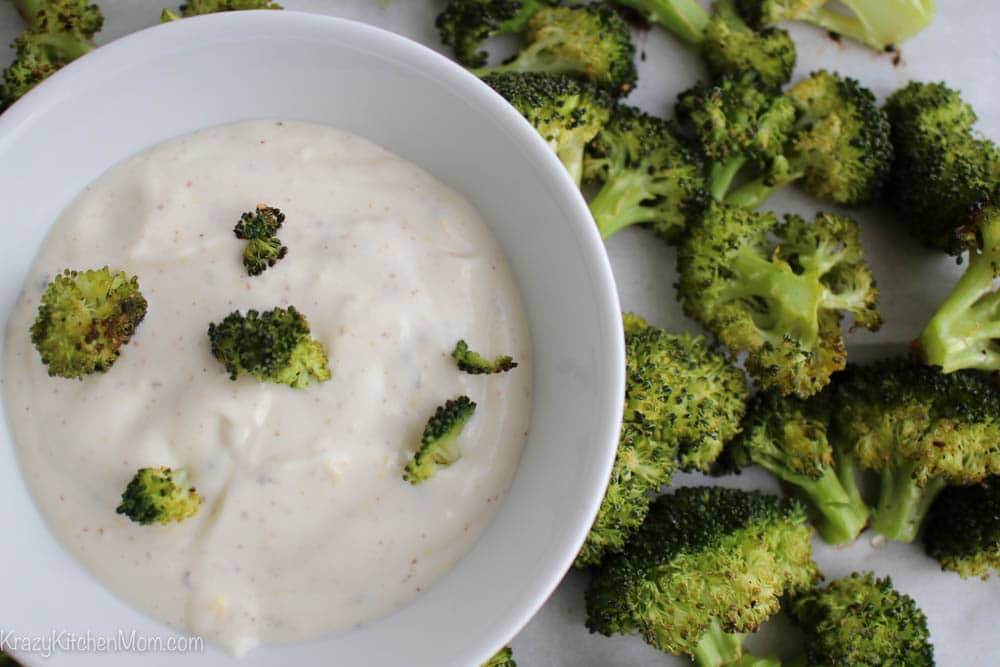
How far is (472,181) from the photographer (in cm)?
218

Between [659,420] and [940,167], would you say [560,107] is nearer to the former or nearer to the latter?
[659,420]

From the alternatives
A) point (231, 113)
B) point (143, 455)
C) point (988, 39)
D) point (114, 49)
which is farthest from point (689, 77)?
point (143, 455)

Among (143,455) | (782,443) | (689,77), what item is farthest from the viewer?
(689,77)

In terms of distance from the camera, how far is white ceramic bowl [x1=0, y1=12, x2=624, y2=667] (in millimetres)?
1979

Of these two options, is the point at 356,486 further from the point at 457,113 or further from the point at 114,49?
the point at 114,49

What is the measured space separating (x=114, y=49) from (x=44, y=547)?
3.24ft

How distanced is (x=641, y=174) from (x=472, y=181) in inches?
24.6

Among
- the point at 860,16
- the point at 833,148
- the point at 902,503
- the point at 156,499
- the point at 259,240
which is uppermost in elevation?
the point at 860,16

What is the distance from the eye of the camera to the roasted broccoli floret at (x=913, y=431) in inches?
99.0

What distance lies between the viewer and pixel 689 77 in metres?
2.80

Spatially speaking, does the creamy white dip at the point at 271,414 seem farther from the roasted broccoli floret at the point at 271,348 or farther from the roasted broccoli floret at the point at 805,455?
the roasted broccoli floret at the point at 805,455

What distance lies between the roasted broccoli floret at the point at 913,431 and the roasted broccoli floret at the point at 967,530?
40 mm

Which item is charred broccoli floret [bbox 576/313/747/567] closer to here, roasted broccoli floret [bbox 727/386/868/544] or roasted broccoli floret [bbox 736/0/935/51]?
roasted broccoli floret [bbox 727/386/868/544]

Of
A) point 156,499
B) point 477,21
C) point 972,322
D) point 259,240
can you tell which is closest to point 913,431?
point 972,322
